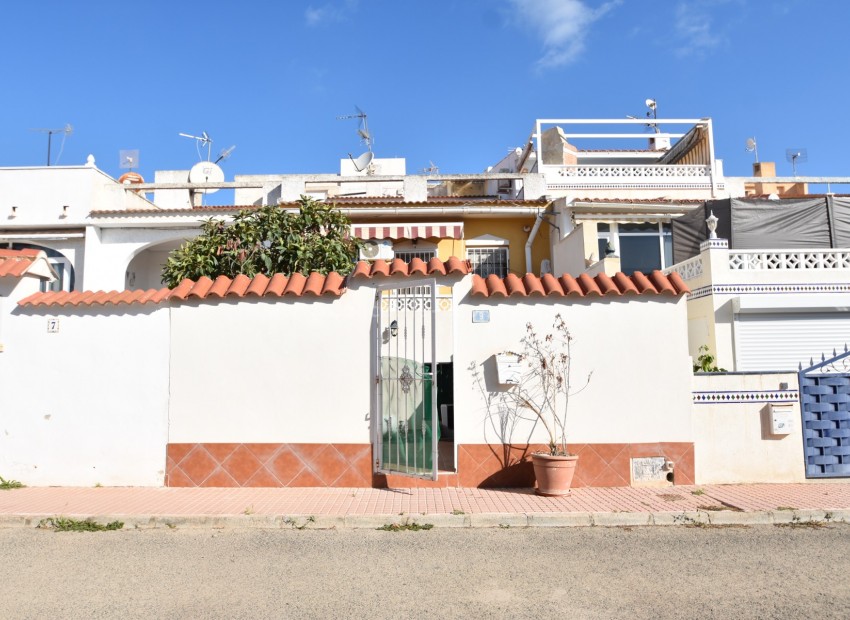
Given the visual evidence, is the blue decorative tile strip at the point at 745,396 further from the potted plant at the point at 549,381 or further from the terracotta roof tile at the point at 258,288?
the terracotta roof tile at the point at 258,288

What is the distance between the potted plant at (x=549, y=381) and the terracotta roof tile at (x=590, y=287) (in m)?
0.47

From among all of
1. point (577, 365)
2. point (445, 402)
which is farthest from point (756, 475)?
point (445, 402)

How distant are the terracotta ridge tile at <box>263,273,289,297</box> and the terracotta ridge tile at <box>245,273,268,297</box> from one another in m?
0.06

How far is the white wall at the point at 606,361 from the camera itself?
31.5 feet

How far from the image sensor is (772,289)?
42.1 feet

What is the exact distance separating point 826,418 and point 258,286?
901 centimetres

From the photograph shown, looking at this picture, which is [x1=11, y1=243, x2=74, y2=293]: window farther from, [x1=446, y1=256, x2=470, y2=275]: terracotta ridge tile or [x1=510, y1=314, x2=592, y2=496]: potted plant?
[x1=510, y1=314, x2=592, y2=496]: potted plant

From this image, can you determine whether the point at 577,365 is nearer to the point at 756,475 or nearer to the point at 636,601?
the point at 756,475

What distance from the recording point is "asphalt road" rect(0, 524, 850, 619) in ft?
16.6

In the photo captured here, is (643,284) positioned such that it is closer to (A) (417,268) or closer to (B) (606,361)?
(B) (606,361)

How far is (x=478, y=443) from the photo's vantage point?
9.56 metres

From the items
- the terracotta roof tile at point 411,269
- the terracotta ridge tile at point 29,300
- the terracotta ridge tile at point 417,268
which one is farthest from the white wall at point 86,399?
the terracotta ridge tile at point 417,268

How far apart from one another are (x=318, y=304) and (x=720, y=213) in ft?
31.2

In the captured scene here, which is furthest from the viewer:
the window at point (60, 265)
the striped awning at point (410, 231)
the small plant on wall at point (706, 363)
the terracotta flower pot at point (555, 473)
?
the window at point (60, 265)
